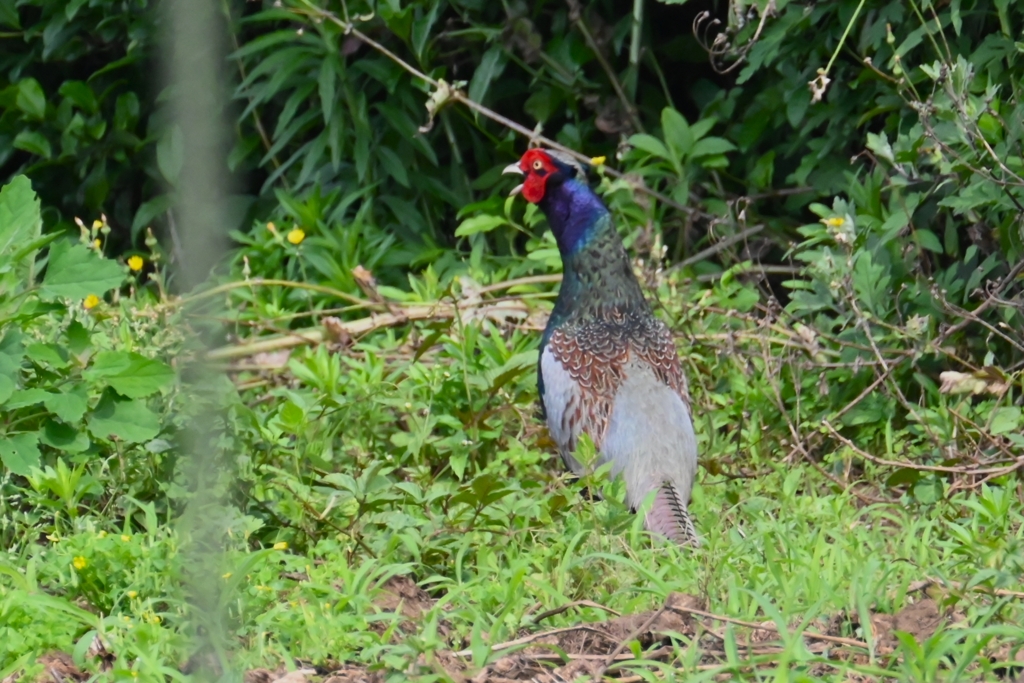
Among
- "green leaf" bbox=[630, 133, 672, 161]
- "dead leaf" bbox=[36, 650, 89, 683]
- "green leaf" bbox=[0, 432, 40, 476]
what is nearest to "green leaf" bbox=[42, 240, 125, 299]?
"green leaf" bbox=[0, 432, 40, 476]

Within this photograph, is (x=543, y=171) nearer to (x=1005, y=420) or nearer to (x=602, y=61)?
(x=602, y=61)

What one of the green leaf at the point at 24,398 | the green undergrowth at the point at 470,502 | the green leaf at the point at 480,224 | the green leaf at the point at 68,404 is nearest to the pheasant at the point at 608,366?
the green undergrowth at the point at 470,502

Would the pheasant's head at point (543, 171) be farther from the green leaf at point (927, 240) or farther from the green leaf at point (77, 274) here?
the green leaf at point (77, 274)

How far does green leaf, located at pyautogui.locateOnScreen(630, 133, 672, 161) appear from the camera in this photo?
5711 millimetres

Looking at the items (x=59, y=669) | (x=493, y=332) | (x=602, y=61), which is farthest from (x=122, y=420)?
(x=602, y=61)

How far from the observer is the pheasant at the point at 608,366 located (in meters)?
4.07

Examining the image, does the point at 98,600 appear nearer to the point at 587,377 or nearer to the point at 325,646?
the point at 325,646

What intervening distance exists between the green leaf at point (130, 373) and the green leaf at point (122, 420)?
1.5 inches

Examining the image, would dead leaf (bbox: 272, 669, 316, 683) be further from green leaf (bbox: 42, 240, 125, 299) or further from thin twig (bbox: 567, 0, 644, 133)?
thin twig (bbox: 567, 0, 644, 133)

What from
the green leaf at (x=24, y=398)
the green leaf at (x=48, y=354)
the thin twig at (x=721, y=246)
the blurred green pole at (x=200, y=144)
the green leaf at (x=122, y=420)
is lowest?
the thin twig at (x=721, y=246)

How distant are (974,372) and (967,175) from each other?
65cm

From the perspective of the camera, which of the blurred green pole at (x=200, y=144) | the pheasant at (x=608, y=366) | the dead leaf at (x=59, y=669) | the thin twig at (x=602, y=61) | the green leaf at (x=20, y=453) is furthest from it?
the thin twig at (x=602, y=61)

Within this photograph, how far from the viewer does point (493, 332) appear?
201 inches

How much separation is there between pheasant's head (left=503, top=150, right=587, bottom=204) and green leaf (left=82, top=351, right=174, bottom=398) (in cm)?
152
